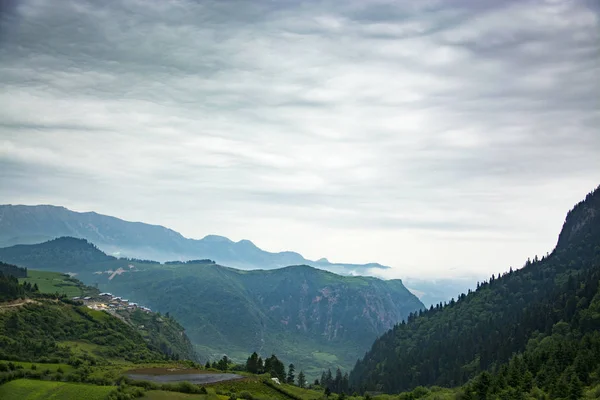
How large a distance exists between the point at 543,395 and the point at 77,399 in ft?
346

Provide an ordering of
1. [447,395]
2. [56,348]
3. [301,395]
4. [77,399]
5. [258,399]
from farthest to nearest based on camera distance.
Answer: [56,348] < [301,395] < [447,395] < [258,399] < [77,399]

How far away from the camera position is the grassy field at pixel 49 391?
4783 inches

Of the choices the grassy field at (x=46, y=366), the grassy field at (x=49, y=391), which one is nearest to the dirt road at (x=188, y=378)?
the grassy field at (x=49, y=391)

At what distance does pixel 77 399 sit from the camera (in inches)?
4747

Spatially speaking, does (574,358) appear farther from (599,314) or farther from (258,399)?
(258,399)

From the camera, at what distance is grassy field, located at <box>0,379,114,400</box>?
122 metres

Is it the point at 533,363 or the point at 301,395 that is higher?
the point at 533,363

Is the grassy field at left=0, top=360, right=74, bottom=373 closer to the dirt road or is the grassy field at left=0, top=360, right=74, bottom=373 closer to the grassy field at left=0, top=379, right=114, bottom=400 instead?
the grassy field at left=0, top=379, right=114, bottom=400

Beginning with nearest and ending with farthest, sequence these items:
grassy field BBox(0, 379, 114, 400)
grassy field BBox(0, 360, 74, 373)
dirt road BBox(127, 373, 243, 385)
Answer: grassy field BBox(0, 379, 114, 400), grassy field BBox(0, 360, 74, 373), dirt road BBox(127, 373, 243, 385)

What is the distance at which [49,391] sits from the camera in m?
126

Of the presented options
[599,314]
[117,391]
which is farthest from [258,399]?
[599,314]

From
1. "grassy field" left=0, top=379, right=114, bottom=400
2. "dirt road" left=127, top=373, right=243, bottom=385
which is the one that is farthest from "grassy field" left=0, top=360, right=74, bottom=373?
"dirt road" left=127, top=373, right=243, bottom=385

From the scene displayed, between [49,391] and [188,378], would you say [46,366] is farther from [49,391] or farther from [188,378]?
[188,378]

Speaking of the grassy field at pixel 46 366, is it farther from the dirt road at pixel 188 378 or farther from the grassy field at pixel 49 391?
the dirt road at pixel 188 378
